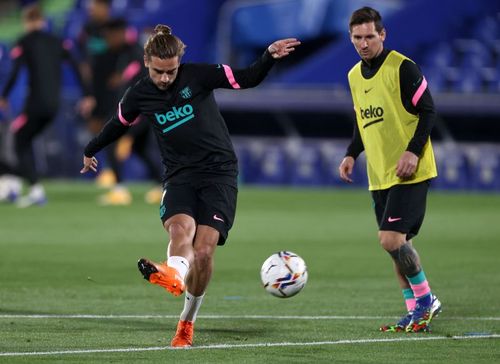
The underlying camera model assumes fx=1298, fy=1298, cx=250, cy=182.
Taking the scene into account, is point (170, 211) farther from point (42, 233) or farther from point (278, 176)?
point (278, 176)

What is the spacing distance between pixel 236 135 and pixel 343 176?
19.9 meters

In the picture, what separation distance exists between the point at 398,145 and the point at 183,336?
2151mm

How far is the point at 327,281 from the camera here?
1224 centimetres

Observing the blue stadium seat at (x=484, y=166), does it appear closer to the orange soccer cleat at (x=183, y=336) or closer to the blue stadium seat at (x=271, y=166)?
the blue stadium seat at (x=271, y=166)

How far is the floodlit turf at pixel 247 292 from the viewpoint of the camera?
8086 mm

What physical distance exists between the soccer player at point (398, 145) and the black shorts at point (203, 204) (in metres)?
1.22

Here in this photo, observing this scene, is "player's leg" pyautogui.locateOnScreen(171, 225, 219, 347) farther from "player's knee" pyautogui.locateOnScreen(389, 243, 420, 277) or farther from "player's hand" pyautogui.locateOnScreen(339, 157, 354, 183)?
"player's hand" pyautogui.locateOnScreen(339, 157, 354, 183)

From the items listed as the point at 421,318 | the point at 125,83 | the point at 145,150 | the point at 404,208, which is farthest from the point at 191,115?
the point at 145,150

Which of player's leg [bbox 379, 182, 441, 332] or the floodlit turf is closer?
the floodlit turf

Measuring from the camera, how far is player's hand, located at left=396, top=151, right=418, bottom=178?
885 centimetres

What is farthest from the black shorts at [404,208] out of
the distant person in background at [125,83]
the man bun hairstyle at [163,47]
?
the distant person in background at [125,83]

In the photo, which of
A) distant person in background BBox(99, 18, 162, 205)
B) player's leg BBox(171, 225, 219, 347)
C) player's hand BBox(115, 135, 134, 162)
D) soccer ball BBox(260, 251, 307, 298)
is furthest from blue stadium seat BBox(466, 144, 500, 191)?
player's leg BBox(171, 225, 219, 347)

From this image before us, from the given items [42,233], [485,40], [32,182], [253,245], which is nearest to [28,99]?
[32,182]

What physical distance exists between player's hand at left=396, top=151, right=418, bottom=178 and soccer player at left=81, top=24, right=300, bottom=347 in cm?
113
